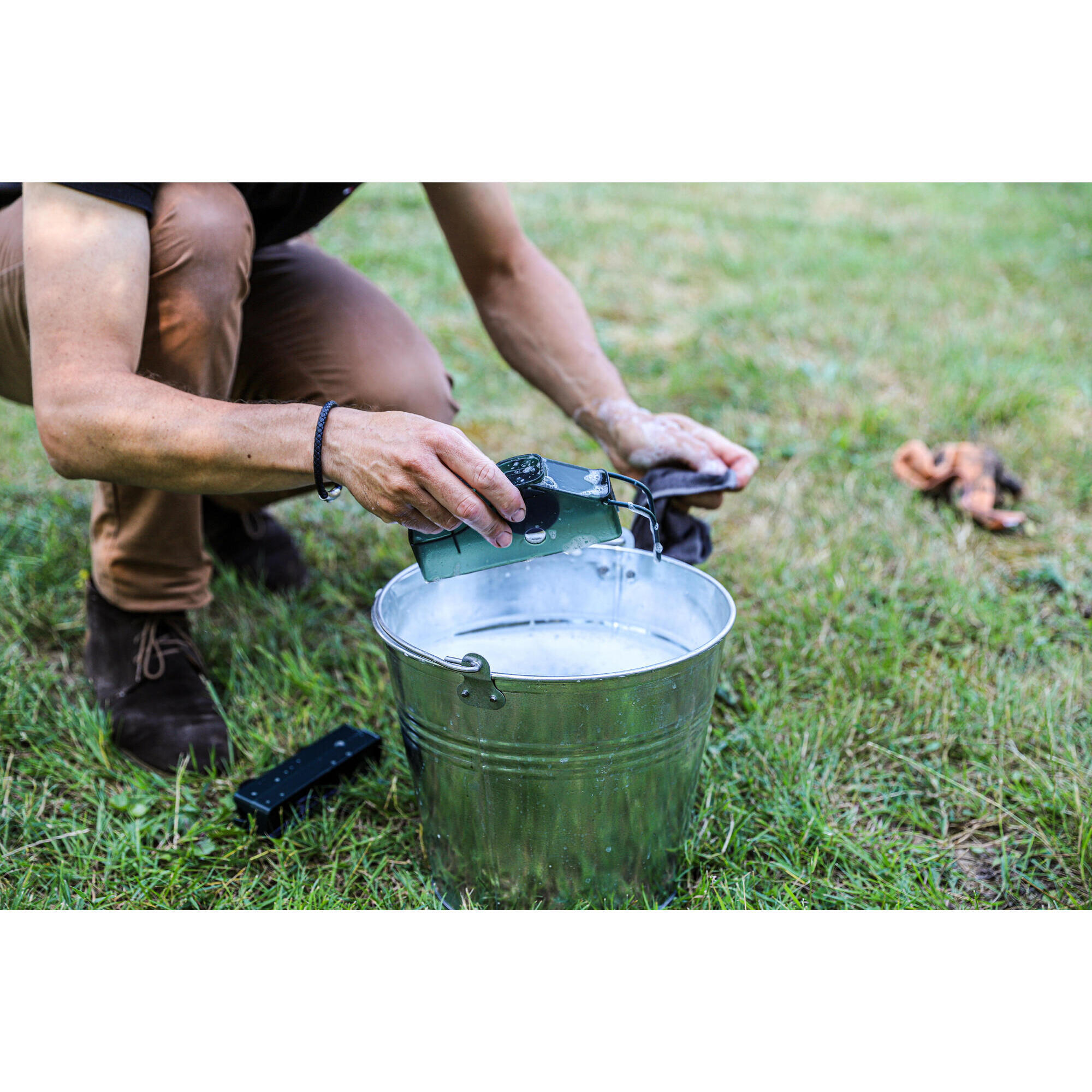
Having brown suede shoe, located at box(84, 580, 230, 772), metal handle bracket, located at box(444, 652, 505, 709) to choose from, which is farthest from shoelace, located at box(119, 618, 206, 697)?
metal handle bracket, located at box(444, 652, 505, 709)

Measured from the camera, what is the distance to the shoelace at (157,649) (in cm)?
183

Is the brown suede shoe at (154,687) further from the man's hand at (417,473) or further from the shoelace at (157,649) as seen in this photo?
the man's hand at (417,473)

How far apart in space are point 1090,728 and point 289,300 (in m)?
1.70

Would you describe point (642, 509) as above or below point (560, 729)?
above

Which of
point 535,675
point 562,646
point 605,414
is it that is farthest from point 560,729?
point 605,414

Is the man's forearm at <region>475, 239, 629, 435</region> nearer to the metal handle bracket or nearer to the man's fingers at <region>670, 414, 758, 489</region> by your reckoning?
the man's fingers at <region>670, 414, 758, 489</region>

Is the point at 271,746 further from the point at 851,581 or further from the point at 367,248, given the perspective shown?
the point at 367,248

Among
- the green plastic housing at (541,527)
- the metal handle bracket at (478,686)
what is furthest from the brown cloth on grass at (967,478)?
the metal handle bracket at (478,686)

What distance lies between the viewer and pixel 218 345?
5.51 feet

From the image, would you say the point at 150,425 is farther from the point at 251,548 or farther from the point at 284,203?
the point at 251,548

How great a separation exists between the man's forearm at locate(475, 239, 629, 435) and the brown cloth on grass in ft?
3.64

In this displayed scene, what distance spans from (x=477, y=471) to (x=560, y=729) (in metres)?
0.34

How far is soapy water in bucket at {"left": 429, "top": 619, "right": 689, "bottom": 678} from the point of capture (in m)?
1.59

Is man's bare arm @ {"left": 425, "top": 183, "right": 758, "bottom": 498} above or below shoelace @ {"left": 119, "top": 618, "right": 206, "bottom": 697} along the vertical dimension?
above
